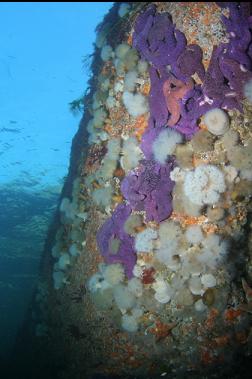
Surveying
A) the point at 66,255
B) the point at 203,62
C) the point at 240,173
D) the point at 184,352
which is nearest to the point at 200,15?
the point at 203,62

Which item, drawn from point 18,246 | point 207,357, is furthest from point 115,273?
point 18,246

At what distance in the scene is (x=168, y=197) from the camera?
415cm

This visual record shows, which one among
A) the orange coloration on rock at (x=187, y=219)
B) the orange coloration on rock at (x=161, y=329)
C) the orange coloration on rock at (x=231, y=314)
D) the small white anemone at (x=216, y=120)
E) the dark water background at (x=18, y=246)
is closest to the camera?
the small white anemone at (x=216, y=120)

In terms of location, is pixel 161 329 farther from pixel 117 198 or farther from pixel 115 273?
pixel 117 198

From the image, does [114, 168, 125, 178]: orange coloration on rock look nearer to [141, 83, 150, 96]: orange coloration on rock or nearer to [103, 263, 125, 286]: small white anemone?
[141, 83, 150, 96]: orange coloration on rock

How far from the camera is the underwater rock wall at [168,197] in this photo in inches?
156

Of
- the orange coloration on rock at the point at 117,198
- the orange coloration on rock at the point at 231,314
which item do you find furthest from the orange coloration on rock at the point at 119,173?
the orange coloration on rock at the point at 231,314

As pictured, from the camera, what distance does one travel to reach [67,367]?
6.18 m

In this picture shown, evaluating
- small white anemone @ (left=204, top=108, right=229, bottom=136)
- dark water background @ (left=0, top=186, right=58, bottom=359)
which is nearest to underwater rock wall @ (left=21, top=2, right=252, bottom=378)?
small white anemone @ (left=204, top=108, right=229, bottom=136)

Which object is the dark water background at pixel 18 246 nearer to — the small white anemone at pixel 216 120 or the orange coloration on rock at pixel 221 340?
the orange coloration on rock at pixel 221 340

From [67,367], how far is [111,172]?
395cm

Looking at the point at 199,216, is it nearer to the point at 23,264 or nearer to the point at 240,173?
the point at 240,173

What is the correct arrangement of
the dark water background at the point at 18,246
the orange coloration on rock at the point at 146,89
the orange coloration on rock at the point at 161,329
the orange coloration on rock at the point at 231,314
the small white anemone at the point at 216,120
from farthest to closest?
1. the dark water background at the point at 18,246
2. the orange coloration on rock at the point at 161,329
3. the orange coloration on rock at the point at 231,314
4. the orange coloration on rock at the point at 146,89
5. the small white anemone at the point at 216,120

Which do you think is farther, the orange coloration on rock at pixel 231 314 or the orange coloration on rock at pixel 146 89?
the orange coloration on rock at pixel 231 314
